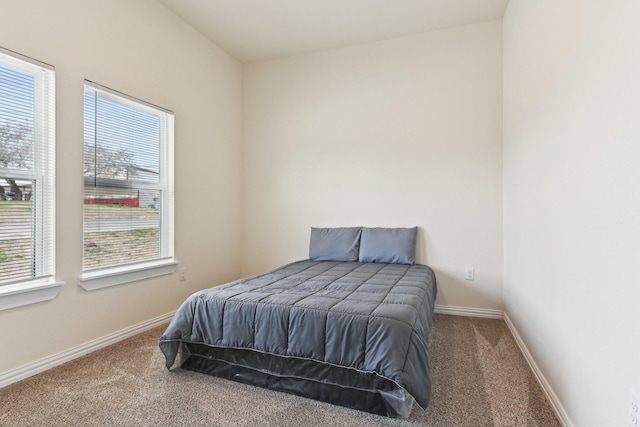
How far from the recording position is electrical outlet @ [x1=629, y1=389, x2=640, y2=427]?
1016mm

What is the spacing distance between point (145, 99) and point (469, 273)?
334 cm

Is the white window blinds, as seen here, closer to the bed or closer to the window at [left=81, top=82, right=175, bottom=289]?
the window at [left=81, top=82, right=175, bottom=289]

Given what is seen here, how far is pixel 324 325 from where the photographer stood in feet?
5.76

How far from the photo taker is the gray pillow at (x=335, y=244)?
348cm

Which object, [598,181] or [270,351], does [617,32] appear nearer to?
[598,181]

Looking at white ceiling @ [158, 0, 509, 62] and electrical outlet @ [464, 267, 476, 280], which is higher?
white ceiling @ [158, 0, 509, 62]

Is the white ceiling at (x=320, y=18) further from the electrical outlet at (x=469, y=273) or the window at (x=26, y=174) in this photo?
the electrical outlet at (x=469, y=273)

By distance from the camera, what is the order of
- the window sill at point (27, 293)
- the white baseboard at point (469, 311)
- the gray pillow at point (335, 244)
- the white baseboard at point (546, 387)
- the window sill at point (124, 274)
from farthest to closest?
the gray pillow at point (335, 244)
the white baseboard at point (469, 311)
the window sill at point (124, 274)
the window sill at point (27, 293)
the white baseboard at point (546, 387)

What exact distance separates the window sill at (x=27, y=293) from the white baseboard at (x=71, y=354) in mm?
383

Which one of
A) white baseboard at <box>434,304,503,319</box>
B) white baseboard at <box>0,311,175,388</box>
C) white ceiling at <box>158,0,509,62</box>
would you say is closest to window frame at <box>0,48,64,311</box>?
white baseboard at <box>0,311,175,388</box>

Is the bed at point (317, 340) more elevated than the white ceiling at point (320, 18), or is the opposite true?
the white ceiling at point (320, 18)

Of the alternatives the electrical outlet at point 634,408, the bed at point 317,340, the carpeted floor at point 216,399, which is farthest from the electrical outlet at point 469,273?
the electrical outlet at point 634,408

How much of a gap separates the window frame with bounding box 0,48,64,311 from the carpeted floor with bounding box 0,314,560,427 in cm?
55

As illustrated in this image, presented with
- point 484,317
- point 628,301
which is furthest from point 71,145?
point 484,317
